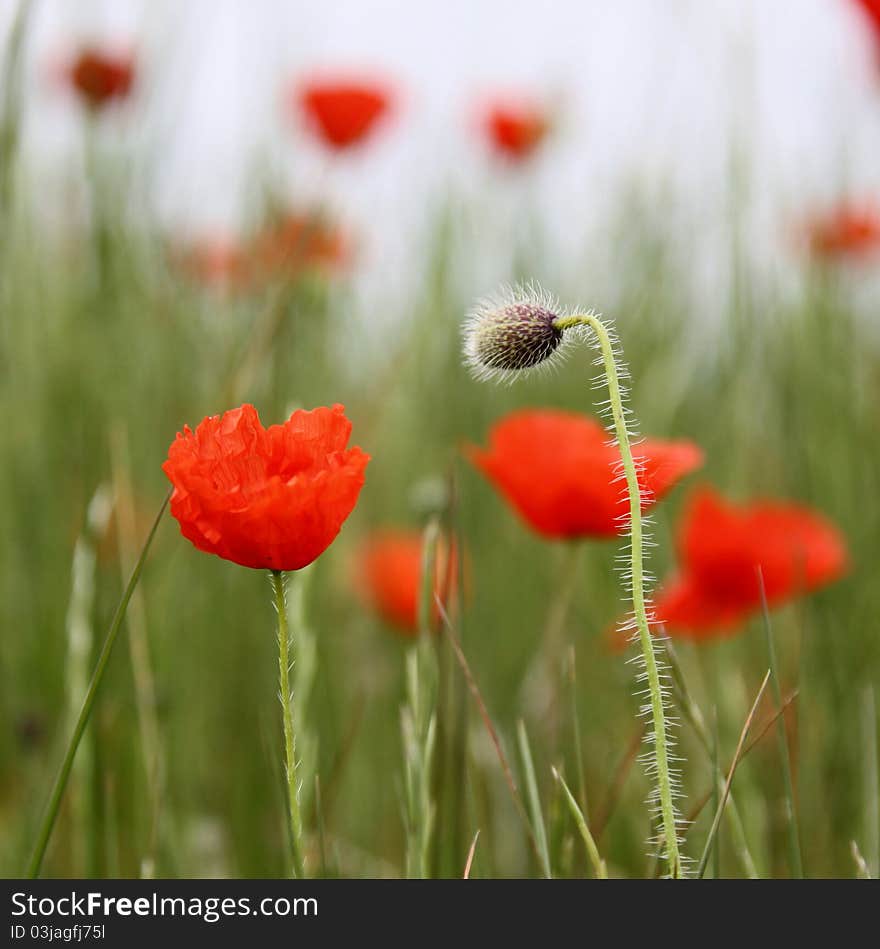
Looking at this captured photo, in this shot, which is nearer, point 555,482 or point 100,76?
point 555,482

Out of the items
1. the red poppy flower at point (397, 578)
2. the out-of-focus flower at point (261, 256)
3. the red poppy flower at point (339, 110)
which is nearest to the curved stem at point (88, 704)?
the red poppy flower at point (397, 578)

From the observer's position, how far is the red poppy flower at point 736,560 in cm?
105

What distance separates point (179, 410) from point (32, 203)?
412mm

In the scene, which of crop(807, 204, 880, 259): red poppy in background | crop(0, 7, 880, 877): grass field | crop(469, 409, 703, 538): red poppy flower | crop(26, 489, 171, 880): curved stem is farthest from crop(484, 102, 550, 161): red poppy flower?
crop(26, 489, 171, 880): curved stem

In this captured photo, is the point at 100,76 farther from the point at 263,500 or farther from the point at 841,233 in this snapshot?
the point at 263,500

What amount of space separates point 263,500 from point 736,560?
2.12 feet

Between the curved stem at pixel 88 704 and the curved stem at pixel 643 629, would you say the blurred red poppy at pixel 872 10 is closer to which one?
the curved stem at pixel 643 629

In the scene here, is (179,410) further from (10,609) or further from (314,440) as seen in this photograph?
(314,440)

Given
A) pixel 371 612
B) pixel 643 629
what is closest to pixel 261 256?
pixel 371 612

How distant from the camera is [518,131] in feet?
7.65

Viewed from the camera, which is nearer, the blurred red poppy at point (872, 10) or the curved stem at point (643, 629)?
the curved stem at point (643, 629)

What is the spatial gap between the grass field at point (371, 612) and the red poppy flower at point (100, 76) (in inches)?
5.4
